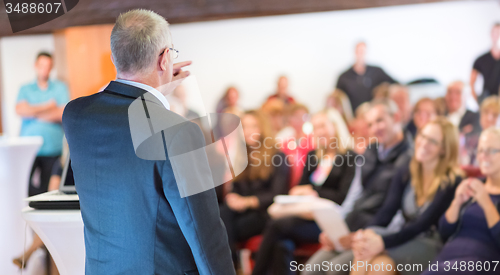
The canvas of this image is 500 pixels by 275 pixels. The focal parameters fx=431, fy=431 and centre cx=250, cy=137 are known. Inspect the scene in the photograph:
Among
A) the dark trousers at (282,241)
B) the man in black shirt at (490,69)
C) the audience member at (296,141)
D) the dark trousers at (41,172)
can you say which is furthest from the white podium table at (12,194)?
the man in black shirt at (490,69)

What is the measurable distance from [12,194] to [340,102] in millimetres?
2705

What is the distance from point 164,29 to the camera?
0.96 metres

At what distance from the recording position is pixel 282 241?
8.16 ft

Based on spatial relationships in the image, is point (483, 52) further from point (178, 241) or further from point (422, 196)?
point (178, 241)

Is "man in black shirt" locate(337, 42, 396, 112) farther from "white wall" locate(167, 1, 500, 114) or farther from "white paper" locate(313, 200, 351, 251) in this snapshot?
"white paper" locate(313, 200, 351, 251)

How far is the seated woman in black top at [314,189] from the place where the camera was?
2.47 metres

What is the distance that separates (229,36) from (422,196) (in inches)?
87.9

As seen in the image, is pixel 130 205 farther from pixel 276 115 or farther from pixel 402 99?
pixel 402 99

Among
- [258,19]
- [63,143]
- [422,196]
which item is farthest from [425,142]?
[63,143]

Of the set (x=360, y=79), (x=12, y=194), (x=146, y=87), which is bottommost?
(x=12, y=194)

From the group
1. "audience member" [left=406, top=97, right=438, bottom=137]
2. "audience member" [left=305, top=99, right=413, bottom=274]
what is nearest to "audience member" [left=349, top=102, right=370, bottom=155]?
"audience member" [left=305, top=99, right=413, bottom=274]

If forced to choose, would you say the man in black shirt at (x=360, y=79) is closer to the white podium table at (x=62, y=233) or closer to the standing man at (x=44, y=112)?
the standing man at (x=44, y=112)

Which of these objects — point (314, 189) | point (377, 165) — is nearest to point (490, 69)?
point (377, 165)

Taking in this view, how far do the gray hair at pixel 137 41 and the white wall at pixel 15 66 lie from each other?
3249 millimetres
